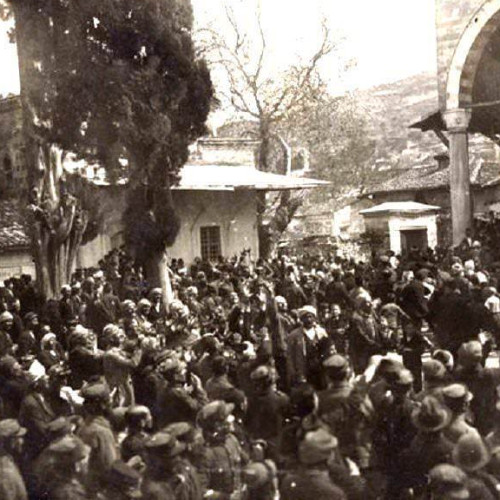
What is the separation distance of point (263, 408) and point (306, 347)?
2452 mm

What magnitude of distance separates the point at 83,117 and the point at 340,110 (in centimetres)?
3173

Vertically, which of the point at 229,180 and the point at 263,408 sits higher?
the point at 229,180

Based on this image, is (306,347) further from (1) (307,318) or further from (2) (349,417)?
(2) (349,417)

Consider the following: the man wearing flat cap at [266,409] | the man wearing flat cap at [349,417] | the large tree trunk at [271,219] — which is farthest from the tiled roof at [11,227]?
the man wearing flat cap at [349,417]

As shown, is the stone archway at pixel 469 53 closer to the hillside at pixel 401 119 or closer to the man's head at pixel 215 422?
the man's head at pixel 215 422

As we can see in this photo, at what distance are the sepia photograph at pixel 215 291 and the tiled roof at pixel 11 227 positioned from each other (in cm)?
7

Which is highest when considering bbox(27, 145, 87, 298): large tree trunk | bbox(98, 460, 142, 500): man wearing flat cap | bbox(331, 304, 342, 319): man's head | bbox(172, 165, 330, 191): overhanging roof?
bbox(172, 165, 330, 191): overhanging roof

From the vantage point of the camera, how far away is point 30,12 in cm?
1454

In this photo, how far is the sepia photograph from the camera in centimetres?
538

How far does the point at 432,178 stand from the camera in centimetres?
3216

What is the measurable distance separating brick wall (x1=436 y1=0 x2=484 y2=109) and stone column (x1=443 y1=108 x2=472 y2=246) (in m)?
0.51

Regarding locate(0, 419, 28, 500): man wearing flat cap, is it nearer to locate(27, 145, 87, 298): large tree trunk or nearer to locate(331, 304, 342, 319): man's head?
locate(331, 304, 342, 319): man's head

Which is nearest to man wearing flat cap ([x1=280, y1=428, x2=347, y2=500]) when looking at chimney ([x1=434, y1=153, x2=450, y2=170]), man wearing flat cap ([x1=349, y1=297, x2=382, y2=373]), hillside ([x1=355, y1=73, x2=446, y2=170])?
man wearing flat cap ([x1=349, y1=297, x2=382, y2=373])

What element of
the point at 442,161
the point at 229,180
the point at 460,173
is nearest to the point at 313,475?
the point at 460,173
